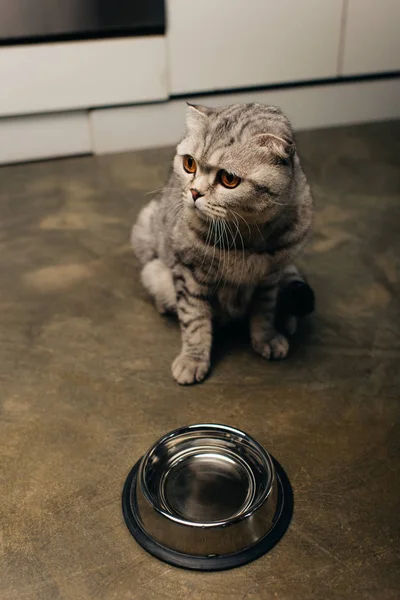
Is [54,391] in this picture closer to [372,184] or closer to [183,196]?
[183,196]

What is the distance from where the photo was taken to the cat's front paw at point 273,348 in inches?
64.3

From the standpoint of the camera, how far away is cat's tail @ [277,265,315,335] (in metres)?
1.59

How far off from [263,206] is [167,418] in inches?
20.1

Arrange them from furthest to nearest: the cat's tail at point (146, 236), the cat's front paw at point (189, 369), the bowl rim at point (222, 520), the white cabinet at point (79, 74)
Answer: the white cabinet at point (79, 74), the cat's tail at point (146, 236), the cat's front paw at point (189, 369), the bowl rim at point (222, 520)

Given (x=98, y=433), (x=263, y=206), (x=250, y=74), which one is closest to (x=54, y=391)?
(x=98, y=433)

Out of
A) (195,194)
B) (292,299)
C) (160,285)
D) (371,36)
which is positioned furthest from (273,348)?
(371,36)

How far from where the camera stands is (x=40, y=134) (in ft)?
8.91

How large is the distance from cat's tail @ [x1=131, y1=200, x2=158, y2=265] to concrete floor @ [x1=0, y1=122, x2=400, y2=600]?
12 centimetres

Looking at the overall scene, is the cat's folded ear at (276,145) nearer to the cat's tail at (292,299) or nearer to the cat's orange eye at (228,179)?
the cat's orange eye at (228,179)

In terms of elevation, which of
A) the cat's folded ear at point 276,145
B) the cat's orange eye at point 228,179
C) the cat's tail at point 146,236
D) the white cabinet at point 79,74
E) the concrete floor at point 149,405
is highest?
the cat's folded ear at point 276,145

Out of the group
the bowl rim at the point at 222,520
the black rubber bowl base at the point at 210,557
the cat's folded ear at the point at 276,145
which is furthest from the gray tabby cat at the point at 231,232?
the black rubber bowl base at the point at 210,557

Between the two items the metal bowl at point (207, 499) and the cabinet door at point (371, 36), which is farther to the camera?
the cabinet door at point (371, 36)

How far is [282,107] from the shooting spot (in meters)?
2.95

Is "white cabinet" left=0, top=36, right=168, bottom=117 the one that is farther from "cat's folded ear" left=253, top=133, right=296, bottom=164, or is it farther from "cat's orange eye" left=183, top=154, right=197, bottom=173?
"cat's folded ear" left=253, top=133, right=296, bottom=164
